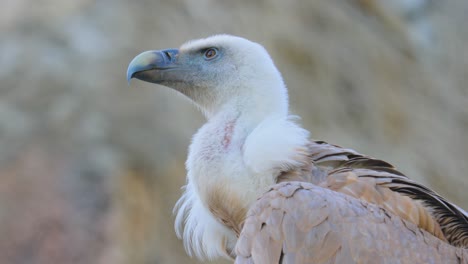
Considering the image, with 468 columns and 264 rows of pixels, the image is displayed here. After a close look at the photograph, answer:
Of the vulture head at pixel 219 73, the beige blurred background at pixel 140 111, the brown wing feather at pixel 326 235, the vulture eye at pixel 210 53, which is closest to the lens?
the brown wing feather at pixel 326 235

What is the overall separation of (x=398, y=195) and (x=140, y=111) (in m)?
3.62

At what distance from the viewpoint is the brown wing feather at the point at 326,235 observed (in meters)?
2.26

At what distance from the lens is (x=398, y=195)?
2502mm

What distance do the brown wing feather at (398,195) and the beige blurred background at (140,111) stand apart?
3.05m

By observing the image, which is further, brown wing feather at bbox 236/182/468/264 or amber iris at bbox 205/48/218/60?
amber iris at bbox 205/48/218/60

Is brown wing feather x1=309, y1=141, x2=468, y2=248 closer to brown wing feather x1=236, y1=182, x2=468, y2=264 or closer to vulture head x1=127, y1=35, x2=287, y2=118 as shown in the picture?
brown wing feather x1=236, y1=182, x2=468, y2=264

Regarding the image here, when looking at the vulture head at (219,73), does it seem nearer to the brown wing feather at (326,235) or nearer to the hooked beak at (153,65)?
the hooked beak at (153,65)

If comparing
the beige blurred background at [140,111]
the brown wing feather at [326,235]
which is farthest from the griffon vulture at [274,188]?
the beige blurred background at [140,111]

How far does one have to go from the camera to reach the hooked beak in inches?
114

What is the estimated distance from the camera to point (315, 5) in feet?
26.5

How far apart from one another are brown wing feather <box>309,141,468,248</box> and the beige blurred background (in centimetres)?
305

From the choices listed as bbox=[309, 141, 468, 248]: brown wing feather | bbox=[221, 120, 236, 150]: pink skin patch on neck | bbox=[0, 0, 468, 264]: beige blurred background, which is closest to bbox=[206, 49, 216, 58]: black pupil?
bbox=[221, 120, 236, 150]: pink skin patch on neck

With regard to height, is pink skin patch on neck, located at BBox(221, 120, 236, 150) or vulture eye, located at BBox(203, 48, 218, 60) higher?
vulture eye, located at BBox(203, 48, 218, 60)

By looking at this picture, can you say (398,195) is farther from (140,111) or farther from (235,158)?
(140,111)
